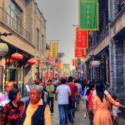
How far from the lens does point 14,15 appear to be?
43.4 feet

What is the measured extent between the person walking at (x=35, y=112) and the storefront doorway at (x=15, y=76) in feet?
32.8

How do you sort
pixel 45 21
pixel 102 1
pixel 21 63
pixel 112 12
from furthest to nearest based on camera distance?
1. pixel 45 21
2. pixel 21 63
3. pixel 102 1
4. pixel 112 12

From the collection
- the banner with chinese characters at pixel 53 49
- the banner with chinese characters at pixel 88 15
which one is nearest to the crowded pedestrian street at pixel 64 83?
the banner with chinese characters at pixel 88 15

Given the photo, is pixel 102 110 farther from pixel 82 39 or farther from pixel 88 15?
pixel 82 39

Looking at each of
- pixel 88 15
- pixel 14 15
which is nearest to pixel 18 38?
pixel 14 15

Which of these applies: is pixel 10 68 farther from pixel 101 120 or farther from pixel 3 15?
pixel 101 120

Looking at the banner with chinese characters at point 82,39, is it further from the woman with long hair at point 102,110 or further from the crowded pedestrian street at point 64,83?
the woman with long hair at point 102,110

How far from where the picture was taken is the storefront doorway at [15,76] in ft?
41.3

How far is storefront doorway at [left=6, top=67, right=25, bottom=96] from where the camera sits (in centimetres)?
1257

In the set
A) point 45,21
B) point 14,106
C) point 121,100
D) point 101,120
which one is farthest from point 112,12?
point 45,21

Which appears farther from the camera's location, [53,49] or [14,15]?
[53,49]

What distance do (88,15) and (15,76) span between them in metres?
8.02

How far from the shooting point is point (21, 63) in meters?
16.1

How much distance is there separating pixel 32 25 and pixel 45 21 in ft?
29.3
